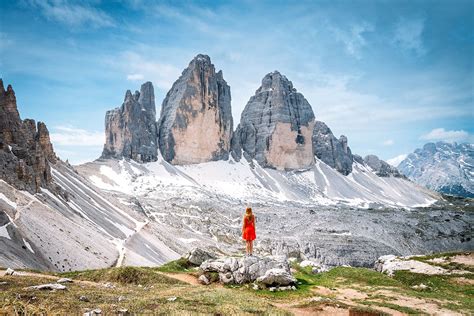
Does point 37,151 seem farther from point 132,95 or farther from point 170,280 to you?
point 132,95

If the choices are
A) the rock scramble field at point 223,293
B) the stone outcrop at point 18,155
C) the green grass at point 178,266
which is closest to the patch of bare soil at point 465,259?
the rock scramble field at point 223,293

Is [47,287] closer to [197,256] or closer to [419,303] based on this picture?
[197,256]

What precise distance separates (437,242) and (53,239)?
113 meters

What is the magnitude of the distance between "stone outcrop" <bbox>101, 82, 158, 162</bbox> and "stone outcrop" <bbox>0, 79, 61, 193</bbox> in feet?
435

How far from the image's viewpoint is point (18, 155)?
5053 cm

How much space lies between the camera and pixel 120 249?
163 ft

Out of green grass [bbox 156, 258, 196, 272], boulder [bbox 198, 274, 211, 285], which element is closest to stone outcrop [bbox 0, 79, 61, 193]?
green grass [bbox 156, 258, 196, 272]

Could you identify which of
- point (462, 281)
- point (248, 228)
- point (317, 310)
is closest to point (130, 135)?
point (248, 228)

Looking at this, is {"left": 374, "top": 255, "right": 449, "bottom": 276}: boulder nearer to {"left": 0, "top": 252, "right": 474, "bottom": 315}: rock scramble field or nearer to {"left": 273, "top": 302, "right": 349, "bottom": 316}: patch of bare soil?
{"left": 0, "top": 252, "right": 474, "bottom": 315}: rock scramble field

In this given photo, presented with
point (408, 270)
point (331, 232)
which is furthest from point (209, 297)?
point (331, 232)

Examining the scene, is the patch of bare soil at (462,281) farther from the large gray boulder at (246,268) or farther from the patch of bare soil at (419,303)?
the large gray boulder at (246,268)

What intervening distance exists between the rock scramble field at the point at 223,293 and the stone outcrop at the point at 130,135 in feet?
552

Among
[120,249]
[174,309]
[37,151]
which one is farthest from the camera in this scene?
[37,151]

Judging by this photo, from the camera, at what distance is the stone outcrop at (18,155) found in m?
44.7
